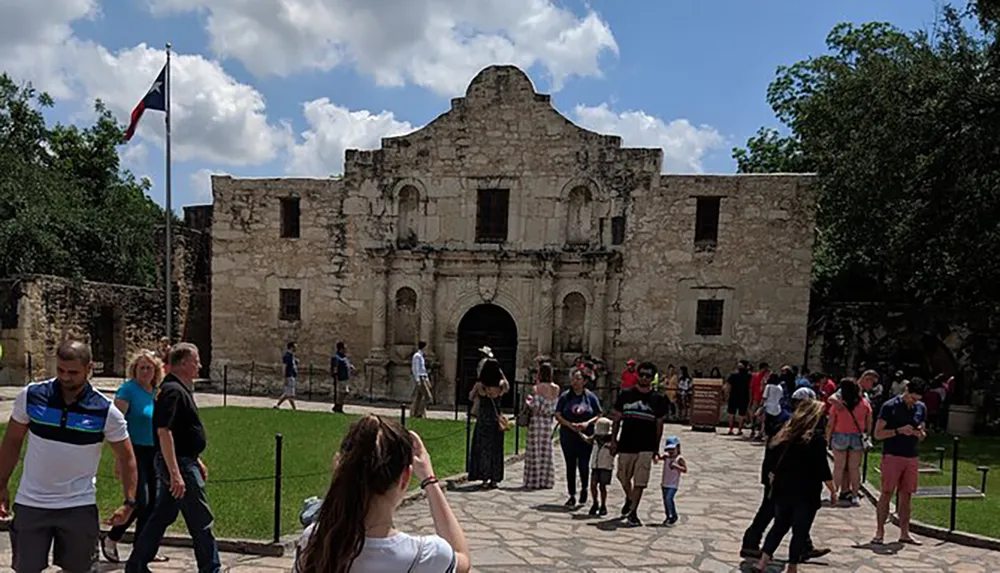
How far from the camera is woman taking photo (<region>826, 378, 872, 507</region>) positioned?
955 centimetres

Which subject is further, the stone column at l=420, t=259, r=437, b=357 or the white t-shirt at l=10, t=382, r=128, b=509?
the stone column at l=420, t=259, r=437, b=357

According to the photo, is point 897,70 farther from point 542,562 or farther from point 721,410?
point 542,562

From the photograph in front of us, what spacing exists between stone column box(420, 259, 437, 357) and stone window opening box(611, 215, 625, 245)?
4.95m

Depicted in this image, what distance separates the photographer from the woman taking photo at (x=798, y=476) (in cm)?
634

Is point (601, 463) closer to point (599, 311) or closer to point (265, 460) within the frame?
point (265, 460)

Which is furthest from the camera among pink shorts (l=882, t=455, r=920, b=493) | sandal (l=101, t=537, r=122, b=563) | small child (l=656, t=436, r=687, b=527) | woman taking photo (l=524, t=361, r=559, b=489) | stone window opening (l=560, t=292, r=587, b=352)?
stone window opening (l=560, t=292, r=587, b=352)

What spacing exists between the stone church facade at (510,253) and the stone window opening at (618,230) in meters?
0.03

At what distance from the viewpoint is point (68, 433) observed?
175 inches

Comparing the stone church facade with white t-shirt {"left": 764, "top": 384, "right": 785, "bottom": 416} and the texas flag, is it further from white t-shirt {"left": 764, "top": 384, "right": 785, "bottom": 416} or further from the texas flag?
white t-shirt {"left": 764, "top": 384, "right": 785, "bottom": 416}

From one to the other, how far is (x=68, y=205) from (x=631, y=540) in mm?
28355

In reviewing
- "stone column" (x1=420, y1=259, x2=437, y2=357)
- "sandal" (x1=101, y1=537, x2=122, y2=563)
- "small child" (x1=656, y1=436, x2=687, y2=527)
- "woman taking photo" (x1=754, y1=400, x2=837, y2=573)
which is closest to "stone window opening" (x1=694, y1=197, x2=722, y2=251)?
"stone column" (x1=420, y1=259, x2=437, y2=357)

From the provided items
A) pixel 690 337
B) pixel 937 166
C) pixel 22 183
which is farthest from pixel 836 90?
pixel 22 183

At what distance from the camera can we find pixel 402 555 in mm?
2479

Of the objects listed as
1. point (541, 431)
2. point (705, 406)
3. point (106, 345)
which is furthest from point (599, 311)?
point (106, 345)
